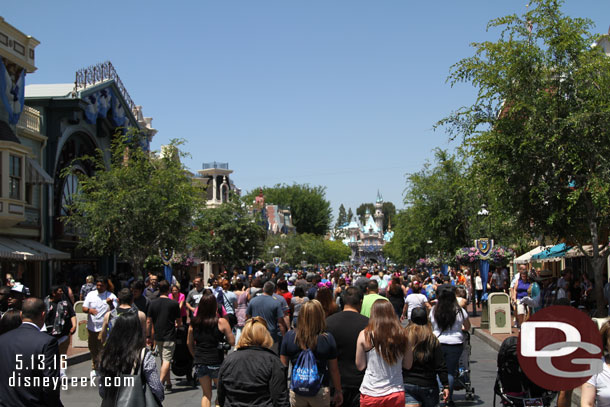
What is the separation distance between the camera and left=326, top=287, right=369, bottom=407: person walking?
713cm

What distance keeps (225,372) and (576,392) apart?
6.28 m

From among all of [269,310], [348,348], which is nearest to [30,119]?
[269,310]

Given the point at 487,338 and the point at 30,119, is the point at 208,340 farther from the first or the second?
the point at 30,119

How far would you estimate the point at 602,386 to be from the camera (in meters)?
5.08

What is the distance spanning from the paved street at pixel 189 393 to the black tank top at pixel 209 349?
1531 millimetres

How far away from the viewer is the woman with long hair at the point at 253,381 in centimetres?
576

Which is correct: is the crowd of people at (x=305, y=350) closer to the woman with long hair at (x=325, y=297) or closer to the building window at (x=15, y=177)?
the woman with long hair at (x=325, y=297)

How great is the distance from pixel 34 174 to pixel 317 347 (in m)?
23.1

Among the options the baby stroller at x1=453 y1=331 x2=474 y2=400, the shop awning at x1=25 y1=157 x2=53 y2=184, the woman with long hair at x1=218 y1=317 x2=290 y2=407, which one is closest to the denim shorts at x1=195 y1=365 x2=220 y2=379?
the baby stroller at x1=453 y1=331 x2=474 y2=400

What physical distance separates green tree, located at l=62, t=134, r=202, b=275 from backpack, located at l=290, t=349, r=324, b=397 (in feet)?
75.3

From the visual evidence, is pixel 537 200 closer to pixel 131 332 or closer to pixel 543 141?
pixel 543 141

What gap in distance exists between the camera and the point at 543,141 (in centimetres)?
1585

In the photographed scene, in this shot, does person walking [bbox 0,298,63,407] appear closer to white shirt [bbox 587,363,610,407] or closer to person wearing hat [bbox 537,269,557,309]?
white shirt [bbox 587,363,610,407]

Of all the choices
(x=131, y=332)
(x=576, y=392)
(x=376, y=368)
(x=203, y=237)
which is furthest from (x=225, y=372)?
(x=203, y=237)
